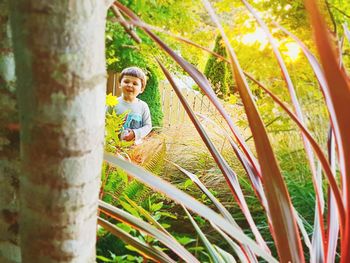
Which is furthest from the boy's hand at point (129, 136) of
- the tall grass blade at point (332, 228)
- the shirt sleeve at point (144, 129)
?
the tall grass blade at point (332, 228)

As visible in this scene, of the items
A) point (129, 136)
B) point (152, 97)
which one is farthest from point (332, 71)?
point (152, 97)

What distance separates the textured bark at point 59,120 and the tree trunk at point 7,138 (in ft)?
0.24

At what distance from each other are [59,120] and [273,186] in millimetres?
233

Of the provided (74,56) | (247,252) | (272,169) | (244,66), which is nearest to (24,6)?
(74,56)

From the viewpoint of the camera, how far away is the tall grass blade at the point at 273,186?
1.28 feet

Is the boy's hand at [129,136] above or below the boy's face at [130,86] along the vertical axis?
below

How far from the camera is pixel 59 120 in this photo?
0.85ft

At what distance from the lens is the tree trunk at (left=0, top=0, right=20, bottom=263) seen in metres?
0.34

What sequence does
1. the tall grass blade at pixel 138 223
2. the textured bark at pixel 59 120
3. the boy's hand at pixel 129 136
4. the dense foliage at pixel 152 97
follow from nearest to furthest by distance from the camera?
1. the textured bark at pixel 59 120
2. the tall grass blade at pixel 138 223
3. the boy's hand at pixel 129 136
4. the dense foliage at pixel 152 97

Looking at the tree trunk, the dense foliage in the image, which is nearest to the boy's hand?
the dense foliage

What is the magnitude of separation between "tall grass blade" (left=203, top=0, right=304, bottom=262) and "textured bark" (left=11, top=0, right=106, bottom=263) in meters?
0.17

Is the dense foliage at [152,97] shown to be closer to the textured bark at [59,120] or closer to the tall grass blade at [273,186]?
the tall grass blade at [273,186]

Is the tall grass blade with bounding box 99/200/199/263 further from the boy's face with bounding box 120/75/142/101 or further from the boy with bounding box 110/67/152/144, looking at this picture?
the boy's face with bounding box 120/75/142/101

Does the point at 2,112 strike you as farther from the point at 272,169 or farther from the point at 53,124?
the point at 272,169
